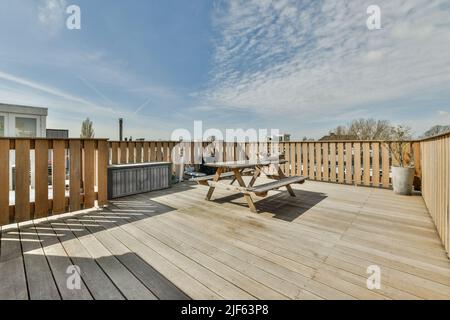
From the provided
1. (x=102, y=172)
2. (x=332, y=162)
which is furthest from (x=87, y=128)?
(x=332, y=162)

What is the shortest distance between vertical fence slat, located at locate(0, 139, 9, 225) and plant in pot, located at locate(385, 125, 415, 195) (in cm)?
695

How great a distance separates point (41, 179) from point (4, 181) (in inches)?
13.5

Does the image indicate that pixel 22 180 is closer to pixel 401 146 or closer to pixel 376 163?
pixel 376 163

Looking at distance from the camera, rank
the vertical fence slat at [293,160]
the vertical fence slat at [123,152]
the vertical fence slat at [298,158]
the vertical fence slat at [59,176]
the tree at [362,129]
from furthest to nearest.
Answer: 1. the tree at [362,129]
2. the vertical fence slat at [293,160]
3. the vertical fence slat at [298,158]
4. the vertical fence slat at [123,152]
5. the vertical fence slat at [59,176]

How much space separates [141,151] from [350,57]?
317 inches

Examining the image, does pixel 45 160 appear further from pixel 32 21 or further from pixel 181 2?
pixel 181 2

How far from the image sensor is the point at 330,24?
611 centimetres

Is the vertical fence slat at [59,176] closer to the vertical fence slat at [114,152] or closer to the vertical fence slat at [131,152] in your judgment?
the vertical fence slat at [114,152]

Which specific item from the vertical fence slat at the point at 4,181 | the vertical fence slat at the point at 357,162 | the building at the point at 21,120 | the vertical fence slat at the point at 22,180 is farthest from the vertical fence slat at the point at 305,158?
the building at the point at 21,120

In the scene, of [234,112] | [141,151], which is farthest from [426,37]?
[234,112]

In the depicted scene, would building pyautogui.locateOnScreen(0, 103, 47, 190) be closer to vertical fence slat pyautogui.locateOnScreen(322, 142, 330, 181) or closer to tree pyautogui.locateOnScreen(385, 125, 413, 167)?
vertical fence slat pyautogui.locateOnScreen(322, 142, 330, 181)

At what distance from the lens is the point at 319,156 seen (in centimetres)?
584

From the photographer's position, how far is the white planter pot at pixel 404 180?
13.7 feet

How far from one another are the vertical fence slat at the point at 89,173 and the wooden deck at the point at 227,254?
0.28 m
